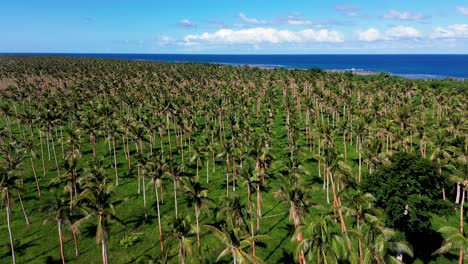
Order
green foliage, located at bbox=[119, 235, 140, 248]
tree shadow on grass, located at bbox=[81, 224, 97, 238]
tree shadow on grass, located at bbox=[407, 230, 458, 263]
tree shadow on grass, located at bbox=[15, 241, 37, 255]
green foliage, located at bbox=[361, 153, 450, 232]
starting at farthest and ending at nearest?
tree shadow on grass, located at bbox=[81, 224, 97, 238] < green foliage, located at bbox=[119, 235, 140, 248] < tree shadow on grass, located at bbox=[15, 241, 37, 255] < tree shadow on grass, located at bbox=[407, 230, 458, 263] < green foliage, located at bbox=[361, 153, 450, 232]

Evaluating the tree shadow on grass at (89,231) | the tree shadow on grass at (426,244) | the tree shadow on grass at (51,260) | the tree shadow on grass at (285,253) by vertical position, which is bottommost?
the tree shadow on grass at (51,260)

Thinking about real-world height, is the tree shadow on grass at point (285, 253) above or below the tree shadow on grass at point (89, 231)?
above

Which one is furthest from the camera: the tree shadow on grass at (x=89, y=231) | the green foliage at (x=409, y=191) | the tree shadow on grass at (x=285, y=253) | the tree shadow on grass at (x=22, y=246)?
the tree shadow on grass at (x=89, y=231)

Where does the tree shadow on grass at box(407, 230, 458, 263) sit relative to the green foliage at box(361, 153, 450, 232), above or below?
below

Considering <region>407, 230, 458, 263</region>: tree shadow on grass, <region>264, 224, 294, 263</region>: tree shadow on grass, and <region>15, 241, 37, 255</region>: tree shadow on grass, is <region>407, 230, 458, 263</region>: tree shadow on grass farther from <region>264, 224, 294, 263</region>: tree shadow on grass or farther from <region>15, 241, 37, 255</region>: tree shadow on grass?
<region>15, 241, 37, 255</region>: tree shadow on grass

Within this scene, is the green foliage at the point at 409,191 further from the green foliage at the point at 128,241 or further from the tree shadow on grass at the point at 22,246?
the tree shadow on grass at the point at 22,246

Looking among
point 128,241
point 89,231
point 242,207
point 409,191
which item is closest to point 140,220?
point 128,241

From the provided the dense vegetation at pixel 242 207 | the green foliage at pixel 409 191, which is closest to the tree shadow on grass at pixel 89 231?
the dense vegetation at pixel 242 207

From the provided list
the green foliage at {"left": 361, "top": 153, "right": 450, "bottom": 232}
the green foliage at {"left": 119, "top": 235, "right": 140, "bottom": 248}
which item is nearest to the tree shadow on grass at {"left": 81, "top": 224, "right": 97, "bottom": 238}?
the green foliage at {"left": 119, "top": 235, "right": 140, "bottom": 248}

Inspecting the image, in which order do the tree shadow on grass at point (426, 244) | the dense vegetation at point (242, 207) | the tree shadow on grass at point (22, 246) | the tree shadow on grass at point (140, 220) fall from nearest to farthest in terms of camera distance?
the dense vegetation at point (242, 207)
the tree shadow on grass at point (426, 244)
the tree shadow on grass at point (22, 246)
the tree shadow on grass at point (140, 220)

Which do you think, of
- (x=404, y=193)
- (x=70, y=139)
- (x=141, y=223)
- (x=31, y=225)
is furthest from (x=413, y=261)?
Answer: (x=70, y=139)

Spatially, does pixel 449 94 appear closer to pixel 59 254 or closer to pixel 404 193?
pixel 404 193
